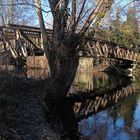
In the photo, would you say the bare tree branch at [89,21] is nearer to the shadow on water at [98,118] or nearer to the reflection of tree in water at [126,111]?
the shadow on water at [98,118]

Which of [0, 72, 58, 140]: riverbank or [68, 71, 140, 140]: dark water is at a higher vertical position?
[0, 72, 58, 140]: riverbank

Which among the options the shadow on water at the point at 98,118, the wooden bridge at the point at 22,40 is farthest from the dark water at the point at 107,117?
the wooden bridge at the point at 22,40

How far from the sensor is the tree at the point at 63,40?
54.1 feet

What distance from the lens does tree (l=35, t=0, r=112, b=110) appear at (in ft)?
54.1

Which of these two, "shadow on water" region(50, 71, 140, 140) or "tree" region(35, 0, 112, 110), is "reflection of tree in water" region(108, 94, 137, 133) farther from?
"tree" region(35, 0, 112, 110)

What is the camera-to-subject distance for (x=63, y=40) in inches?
651

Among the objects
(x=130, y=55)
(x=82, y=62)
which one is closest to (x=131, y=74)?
(x=130, y=55)

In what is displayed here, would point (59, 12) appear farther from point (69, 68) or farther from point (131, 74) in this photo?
point (131, 74)

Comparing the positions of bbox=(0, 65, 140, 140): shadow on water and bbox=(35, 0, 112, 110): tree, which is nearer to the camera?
bbox=(0, 65, 140, 140): shadow on water

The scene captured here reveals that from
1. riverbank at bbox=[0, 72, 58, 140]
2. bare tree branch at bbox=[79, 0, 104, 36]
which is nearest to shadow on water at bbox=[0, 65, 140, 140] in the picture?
riverbank at bbox=[0, 72, 58, 140]

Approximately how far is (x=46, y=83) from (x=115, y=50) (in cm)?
2295

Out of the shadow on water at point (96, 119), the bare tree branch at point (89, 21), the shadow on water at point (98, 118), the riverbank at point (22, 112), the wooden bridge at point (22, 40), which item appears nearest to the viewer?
the riverbank at point (22, 112)

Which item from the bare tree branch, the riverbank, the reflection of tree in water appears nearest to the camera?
the riverbank

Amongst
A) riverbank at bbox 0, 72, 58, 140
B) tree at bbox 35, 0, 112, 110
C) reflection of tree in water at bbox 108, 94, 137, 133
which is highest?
tree at bbox 35, 0, 112, 110
